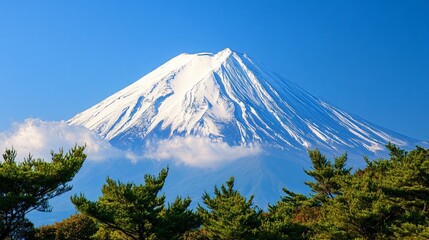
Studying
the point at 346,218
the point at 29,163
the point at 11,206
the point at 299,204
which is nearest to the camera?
the point at 11,206

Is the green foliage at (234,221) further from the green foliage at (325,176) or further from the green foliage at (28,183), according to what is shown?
the green foliage at (325,176)

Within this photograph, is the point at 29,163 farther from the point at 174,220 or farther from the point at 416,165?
the point at 416,165

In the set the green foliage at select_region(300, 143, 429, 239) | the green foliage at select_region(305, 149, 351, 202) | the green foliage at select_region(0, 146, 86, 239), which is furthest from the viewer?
the green foliage at select_region(305, 149, 351, 202)

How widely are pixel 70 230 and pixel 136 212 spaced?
33.2ft

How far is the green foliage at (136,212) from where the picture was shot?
23.7m

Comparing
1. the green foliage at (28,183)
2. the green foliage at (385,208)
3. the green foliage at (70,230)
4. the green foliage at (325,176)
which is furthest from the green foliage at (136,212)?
the green foliage at (325,176)

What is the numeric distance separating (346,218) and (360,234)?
1.58m

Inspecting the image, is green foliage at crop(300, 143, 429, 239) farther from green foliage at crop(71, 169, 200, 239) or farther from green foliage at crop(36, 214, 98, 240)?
green foliage at crop(36, 214, 98, 240)

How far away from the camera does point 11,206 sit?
22.3m

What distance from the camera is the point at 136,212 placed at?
78.6 feet

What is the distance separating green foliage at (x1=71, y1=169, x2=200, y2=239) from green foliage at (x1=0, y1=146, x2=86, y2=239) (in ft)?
4.11

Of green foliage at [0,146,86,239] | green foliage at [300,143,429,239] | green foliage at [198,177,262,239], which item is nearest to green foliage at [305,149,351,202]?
green foliage at [300,143,429,239]

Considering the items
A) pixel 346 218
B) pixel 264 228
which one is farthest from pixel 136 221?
pixel 346 218

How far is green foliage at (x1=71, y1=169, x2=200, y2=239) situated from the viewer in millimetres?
23703
